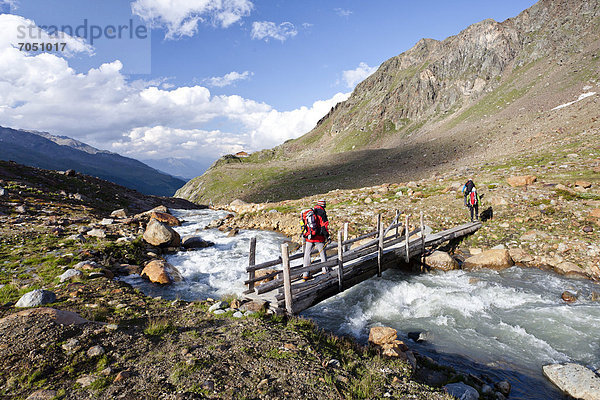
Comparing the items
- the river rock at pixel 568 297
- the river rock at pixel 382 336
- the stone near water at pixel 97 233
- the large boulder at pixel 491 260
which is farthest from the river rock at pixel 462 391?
the stone near water at pixel 97 233

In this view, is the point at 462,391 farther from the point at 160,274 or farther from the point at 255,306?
the point at 160,274

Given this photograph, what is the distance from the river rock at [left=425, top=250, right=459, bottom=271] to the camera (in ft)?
50.5

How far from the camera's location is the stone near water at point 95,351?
6.28 meters

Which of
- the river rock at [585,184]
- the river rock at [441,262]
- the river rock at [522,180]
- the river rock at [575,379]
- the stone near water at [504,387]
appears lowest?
the stone near water at [504,387]

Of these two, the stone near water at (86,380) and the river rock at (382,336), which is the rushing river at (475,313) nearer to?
the river rock at (382,336)

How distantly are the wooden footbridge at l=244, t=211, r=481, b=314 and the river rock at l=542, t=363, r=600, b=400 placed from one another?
23.8ft

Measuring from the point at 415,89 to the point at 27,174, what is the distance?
135413 millimetres

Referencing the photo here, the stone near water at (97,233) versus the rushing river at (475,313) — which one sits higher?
the stone near water at (97,233)

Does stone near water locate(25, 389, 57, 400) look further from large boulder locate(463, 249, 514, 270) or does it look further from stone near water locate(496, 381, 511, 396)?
large boulder locate(463, 249, 514, 270)

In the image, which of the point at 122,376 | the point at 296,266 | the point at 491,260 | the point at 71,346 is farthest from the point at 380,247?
the point at 71,346

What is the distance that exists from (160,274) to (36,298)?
4731mm

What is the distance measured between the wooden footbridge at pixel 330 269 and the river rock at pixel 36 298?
6547 mm

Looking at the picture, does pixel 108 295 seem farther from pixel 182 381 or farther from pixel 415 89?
pixel 415 89

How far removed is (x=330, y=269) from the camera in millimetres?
12734
